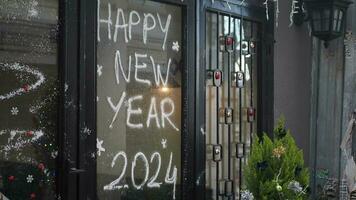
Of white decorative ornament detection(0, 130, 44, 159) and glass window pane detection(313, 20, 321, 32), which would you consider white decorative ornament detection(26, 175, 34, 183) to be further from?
Result: glass window pane detection(313, 20, 321, 32)

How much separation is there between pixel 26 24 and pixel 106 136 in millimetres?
1201

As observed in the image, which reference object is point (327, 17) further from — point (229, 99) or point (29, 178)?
point (29, 178)

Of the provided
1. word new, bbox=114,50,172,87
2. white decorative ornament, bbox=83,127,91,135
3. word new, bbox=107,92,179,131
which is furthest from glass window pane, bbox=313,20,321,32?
white decorative ornament, bbox=83,127,91,135

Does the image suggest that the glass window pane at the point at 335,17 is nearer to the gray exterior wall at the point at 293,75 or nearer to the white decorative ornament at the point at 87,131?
the gray exterior wall at the point at 293,75

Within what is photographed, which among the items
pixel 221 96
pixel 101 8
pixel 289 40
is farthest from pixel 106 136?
pixel 289 40

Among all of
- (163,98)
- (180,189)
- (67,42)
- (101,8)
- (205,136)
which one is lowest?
(180,189)

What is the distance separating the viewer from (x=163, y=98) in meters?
5.02

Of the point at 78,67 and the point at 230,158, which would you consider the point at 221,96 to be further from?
the point at 78,67

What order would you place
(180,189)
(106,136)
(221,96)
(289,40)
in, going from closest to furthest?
(106,136), (180,189), (221,96), (289,40)

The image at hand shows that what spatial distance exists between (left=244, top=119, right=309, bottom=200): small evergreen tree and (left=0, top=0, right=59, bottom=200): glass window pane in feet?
6.09

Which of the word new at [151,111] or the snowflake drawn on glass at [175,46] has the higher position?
the snowflake drawn on glass at [175,46]

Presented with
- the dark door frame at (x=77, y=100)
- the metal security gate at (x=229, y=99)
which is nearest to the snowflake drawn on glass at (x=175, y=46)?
the metal security gate at (x=229, y=99)

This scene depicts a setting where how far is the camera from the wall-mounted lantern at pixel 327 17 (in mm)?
5926

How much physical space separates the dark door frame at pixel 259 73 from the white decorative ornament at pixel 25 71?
1862 mm
